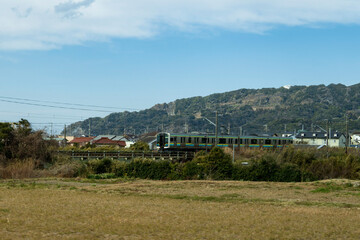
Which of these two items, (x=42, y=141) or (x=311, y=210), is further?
(x=42, y=141)

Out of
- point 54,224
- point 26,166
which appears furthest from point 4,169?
point 54,224

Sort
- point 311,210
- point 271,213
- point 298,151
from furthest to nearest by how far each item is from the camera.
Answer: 1. point 298,151
2. point 311,210
3. point 271,213

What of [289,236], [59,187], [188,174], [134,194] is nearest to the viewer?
[289,236]

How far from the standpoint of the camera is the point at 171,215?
16.8 m

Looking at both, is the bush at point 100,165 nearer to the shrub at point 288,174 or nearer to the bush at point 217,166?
the bush at point 217,166

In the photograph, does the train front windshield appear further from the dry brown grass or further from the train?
the dry brown grass

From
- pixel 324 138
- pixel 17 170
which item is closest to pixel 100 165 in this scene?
pixel 17 170

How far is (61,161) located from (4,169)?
7.05 m

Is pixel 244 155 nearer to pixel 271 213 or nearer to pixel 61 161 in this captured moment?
pixel 61 161

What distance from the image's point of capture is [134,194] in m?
24.8

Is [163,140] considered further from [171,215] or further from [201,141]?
[171,215]

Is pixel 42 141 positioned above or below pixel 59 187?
above

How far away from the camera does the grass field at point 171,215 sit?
13438 millimetres

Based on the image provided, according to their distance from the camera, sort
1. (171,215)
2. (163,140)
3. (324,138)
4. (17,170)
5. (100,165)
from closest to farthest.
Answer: (171,215)
(17,170)
(100,165)
(163,140)
(324,138)
